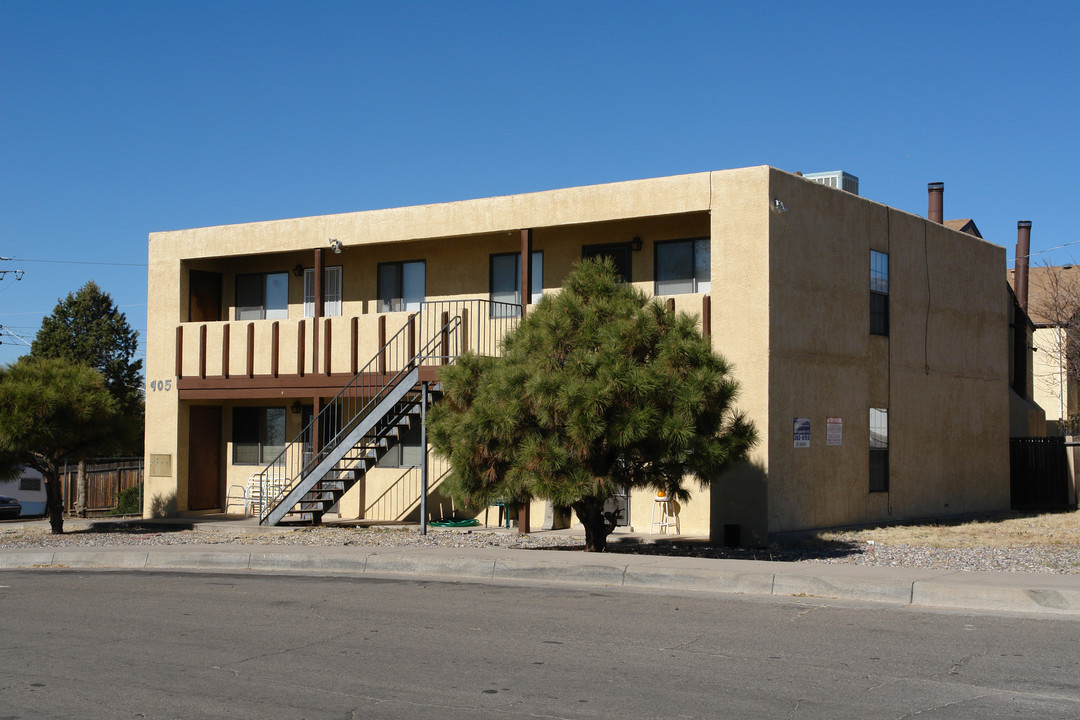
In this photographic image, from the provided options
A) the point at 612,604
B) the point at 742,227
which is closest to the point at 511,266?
the point at 742,227

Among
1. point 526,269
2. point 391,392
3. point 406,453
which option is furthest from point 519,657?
point 406,453

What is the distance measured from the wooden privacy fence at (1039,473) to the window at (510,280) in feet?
45.1

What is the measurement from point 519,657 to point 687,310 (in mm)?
11784

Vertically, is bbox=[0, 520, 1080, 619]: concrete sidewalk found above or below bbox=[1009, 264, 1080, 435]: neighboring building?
below

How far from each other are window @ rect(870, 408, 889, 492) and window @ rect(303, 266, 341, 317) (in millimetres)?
11394

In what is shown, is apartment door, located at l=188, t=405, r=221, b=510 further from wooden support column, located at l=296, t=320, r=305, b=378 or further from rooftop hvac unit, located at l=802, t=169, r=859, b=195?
rooftop hvac unit, located at l=802, t=169, r=859, b=195

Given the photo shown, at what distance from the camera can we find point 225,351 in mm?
23828

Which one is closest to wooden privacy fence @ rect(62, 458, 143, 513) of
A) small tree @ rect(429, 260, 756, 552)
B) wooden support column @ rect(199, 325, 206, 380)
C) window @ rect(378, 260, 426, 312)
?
wooden support column @ rect(199, 325, 206, 380)

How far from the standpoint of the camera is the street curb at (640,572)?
453 inches

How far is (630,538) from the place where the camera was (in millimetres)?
19359

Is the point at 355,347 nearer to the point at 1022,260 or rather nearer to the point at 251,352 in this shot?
the point at 251,352

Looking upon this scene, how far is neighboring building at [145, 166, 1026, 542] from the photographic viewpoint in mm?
18609

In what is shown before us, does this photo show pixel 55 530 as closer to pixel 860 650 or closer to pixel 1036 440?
pixel 860 650

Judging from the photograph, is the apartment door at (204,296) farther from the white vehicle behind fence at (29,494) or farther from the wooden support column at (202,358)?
the white vehicle behind fence at (29,494)
